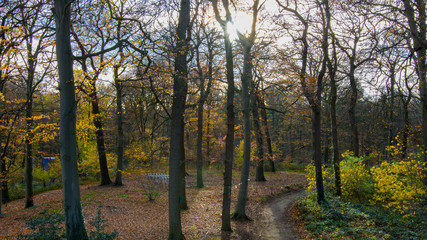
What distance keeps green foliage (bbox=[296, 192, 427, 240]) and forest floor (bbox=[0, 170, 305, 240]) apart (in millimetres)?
828

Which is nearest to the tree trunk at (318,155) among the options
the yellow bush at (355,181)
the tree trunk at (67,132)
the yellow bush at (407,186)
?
the yellow bush at (355,181)

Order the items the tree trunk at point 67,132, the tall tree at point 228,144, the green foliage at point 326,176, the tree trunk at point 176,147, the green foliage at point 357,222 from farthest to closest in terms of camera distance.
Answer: the green foliage at point 326,176
the tall tree at point 228,144
the green foliage at point 357,222
the tree trunk at point 176,147
the tree trunk at point 67,132

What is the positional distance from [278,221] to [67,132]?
8.27 m

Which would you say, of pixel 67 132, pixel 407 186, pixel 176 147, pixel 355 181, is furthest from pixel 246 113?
pixel 67 132

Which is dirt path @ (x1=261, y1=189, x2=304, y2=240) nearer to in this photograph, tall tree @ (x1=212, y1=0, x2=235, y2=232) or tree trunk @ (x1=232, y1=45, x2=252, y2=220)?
tree trunk @ (x1=232, y1=45, x2=252, y2=220)

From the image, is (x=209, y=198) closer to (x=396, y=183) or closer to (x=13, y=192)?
(x=396, y=183)

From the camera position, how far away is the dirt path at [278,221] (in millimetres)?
8977


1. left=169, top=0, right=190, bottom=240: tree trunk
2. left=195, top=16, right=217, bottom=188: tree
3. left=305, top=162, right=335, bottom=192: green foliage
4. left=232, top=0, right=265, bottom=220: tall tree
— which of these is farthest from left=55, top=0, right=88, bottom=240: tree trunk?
left=305, top=162, right=335, bottom=192: green foliage

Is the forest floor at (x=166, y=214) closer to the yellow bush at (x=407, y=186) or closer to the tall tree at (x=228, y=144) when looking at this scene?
the tall tree at (x=228, y=144)

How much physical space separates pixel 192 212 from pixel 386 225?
7.03 metres

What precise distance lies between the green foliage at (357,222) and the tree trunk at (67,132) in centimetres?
660

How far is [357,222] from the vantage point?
28.9ft

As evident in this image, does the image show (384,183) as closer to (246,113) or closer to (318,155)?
(318,155)

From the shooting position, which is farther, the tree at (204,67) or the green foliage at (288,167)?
the green foliage at (288,167)
